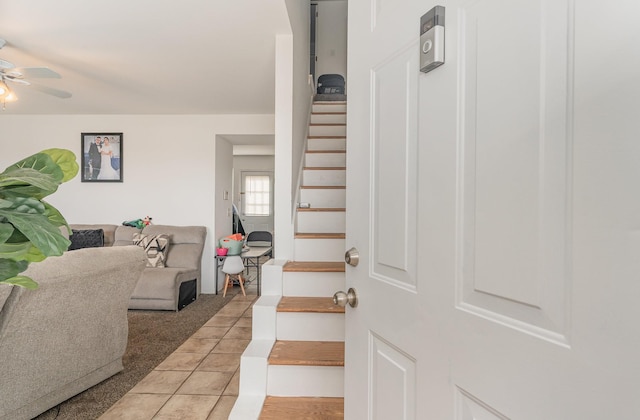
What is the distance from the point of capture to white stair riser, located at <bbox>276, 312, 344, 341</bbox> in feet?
6.48

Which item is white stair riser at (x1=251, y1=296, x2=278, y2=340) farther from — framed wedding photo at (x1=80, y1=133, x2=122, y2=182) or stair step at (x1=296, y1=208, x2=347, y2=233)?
framed wedding photo at (x1=80, y1=133, x2=122, y2=182)

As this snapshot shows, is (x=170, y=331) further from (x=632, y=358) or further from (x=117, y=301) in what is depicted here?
(x=632, y=358)

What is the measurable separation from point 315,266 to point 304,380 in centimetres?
78

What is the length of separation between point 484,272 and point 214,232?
15.3 ft

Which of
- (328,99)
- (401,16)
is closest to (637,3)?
(401,16)

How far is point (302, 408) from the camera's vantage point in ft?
5.38

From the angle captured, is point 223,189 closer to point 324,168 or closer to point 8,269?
point 324,168

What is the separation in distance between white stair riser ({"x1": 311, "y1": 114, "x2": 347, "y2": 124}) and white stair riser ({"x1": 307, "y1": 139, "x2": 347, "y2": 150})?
20.4 inches

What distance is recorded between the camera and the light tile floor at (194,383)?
6.40ft

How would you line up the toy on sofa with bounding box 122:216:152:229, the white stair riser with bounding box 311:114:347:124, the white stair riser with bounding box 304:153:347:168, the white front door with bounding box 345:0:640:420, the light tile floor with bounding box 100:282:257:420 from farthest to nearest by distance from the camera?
the toy on sofa with bounding box 122:216:152:229 < the white stair riser with bounding box 311:114:347:124 < the white stair riser with bounding box 304:153:347:168 < the light tile floor with bounding box 100:282:257:420 < the white front door with bounding box 345:0:640:420

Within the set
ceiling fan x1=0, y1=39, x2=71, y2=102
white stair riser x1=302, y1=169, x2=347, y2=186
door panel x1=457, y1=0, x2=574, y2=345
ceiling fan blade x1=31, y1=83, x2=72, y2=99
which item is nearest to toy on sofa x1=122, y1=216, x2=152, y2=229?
ceiling fan blade x1=31, y1=83, x2=72, y2=99

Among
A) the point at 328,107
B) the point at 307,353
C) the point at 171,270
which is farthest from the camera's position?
the point at 328,107

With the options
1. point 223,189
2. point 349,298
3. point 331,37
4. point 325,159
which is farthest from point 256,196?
point 349,298

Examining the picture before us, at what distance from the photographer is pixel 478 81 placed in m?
0.58
